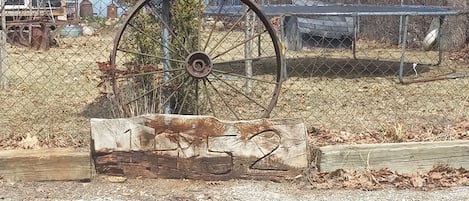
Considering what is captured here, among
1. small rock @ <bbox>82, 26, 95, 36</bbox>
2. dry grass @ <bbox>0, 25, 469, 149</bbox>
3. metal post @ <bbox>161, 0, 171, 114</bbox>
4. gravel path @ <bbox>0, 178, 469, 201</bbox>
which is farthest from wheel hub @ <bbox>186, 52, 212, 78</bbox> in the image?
small rock @ <bbox>82, 26, 95, 36</bbox>

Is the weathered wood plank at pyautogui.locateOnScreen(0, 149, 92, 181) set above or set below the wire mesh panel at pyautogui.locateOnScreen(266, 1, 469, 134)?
below

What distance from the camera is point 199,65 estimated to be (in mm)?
4938

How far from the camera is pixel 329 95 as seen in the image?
7.79 m

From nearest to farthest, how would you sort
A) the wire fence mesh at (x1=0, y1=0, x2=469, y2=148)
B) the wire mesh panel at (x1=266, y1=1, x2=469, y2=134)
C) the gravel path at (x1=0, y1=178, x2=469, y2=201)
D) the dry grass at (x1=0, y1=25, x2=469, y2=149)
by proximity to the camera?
the gravel path at (x1=0, y1=178, x2=469, y2=201)
the dry grass at (x1=0, y1=25, x2=469, y2=149)
the wire fence mesh at (x1=0, y1=0, x2=469, y2=148)
the wire mesh panel at (x1=266, y1=1, x2=469, y2=134)

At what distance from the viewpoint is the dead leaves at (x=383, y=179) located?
176 inches

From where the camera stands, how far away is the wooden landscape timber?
14.5 ft

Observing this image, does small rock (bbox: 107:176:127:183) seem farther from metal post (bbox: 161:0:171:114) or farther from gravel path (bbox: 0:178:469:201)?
metal post (bbox: 161:0:171:114)

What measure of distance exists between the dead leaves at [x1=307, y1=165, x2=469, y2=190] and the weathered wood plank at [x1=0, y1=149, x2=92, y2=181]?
1540 mm

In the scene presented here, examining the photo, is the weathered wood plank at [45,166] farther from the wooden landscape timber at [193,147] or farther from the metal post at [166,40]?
the metal post at [166,40]

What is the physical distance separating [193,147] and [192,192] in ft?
1.04

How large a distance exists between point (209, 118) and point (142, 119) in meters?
0.45

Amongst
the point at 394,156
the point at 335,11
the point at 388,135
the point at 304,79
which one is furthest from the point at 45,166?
the point at 335,11

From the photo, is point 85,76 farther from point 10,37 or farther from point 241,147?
point 10,37

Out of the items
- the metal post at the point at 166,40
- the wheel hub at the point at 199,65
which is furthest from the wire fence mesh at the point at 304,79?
the wheel hub at the point at 199,65
